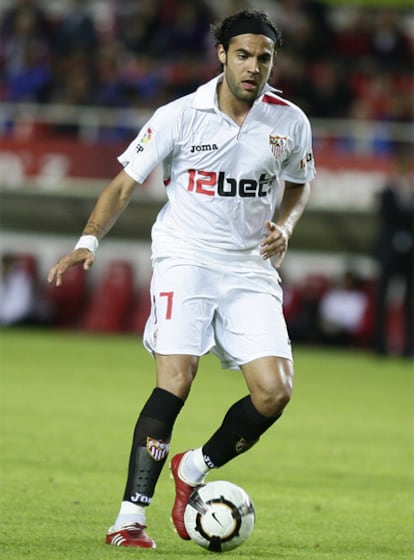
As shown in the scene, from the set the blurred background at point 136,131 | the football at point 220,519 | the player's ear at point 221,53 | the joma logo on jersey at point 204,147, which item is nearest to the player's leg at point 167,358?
the football at point 220,519

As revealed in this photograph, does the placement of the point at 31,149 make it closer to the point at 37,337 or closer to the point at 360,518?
the point at 37,337

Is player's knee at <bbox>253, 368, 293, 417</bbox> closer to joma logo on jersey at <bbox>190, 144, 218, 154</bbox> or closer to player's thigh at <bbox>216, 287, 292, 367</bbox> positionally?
player's thigh at <bbox>216, 287, 292, 367</bbox>

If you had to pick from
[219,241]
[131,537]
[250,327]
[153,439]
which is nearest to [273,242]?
[219,241]

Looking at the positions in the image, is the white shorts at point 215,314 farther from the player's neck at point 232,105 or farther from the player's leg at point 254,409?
the player's neck at point 232,105

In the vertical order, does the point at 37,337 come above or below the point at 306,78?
below

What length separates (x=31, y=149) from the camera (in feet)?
65.4

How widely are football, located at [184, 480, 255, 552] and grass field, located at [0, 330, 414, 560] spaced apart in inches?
3.2

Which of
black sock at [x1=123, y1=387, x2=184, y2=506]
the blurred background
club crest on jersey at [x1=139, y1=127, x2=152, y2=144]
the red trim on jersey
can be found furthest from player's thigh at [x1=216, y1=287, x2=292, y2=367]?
the blurred background

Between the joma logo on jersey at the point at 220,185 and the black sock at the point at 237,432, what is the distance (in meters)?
0.93

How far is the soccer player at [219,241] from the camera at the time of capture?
5.98m

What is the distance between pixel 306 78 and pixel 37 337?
216 inches

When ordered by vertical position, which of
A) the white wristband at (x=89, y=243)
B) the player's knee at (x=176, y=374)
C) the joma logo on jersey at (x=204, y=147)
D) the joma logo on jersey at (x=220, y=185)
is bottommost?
the player's knee at (x=176, y=374)

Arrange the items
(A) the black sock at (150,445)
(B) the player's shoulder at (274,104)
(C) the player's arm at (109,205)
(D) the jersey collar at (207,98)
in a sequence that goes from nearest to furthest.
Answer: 1. (A) the black sock at (150,445)
2. (C) the player's arm at (109,205)
3. (D) the jersey collar at (207,98)
4. (B) the player's shoulder at (274,104)

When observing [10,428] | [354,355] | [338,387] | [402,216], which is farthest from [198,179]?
[354,355]
